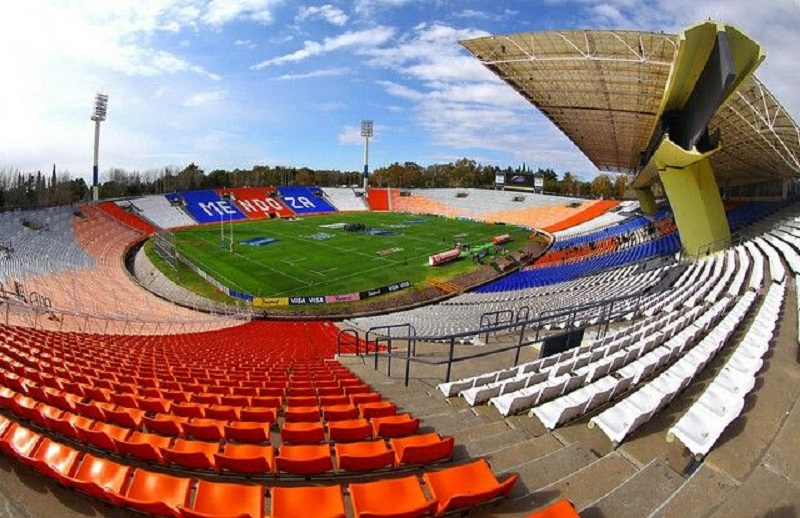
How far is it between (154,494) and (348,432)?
2620 millimetres

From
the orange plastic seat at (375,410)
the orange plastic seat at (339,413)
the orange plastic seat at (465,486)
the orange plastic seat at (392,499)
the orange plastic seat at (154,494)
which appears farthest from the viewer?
the orange plastic seat at (375,410)

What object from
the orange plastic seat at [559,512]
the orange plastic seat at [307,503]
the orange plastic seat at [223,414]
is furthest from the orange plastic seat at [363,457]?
the orange plastic seat at [223,414]

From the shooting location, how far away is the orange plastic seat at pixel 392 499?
4555 millimetres

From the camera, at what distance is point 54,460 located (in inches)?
210

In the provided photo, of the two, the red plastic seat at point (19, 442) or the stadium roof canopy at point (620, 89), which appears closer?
the red plastic seat at point (19, 442)

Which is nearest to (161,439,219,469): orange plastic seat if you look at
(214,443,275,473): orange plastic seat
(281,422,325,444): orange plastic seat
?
(214,443,275,473): orange plastic seat

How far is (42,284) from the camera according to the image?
1206 inches

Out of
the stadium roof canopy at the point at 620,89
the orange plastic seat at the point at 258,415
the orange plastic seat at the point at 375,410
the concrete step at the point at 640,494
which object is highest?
the stadium roof canopy at the point at 620,89

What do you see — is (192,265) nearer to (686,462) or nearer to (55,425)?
(55,425)

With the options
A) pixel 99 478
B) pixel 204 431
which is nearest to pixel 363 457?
pixel 204 431

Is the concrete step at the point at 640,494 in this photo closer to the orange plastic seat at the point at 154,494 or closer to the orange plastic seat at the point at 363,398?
the orange plastic seat at the point at 154,494

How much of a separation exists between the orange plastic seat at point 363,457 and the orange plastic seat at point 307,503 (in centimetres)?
83

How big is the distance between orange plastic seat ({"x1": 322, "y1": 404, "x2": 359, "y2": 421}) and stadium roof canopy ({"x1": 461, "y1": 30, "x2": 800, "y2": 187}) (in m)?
20.7

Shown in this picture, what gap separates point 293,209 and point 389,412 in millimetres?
76895
